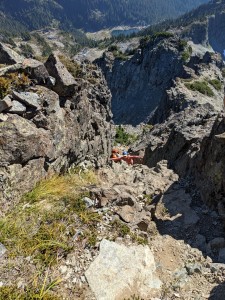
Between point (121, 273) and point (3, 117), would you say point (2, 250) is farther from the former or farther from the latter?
point (3, 117)

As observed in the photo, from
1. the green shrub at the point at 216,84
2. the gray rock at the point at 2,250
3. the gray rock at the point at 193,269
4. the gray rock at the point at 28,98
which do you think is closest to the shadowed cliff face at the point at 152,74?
the green shrub at the point at 216,84

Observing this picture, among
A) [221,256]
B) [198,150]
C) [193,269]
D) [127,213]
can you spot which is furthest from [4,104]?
[198,150]

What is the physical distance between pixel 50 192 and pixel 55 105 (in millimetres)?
4722

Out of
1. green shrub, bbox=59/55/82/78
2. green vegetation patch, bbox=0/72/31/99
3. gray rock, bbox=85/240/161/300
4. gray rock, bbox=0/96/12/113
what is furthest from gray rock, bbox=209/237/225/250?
green shrub, bbox=59/55/82/78

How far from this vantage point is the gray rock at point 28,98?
37.4ft

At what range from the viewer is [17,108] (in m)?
11.1

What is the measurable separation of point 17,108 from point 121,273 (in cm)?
656

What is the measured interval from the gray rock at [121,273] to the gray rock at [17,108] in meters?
5.51

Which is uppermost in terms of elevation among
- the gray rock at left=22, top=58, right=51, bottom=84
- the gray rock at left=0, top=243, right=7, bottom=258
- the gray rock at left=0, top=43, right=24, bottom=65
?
the gray rock at left=0, top=43, right=24, bottom=65

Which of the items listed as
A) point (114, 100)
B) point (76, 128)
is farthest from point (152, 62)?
point (76, 128)

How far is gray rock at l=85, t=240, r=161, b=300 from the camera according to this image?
7.60 meters

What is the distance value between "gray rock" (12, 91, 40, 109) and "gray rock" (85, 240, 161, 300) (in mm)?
5935

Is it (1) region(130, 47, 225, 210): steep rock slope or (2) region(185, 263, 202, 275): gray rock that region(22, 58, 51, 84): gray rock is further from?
(2) region(185, 263, 202, 275): gray rock

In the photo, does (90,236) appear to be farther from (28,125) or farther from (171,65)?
(171,65)
